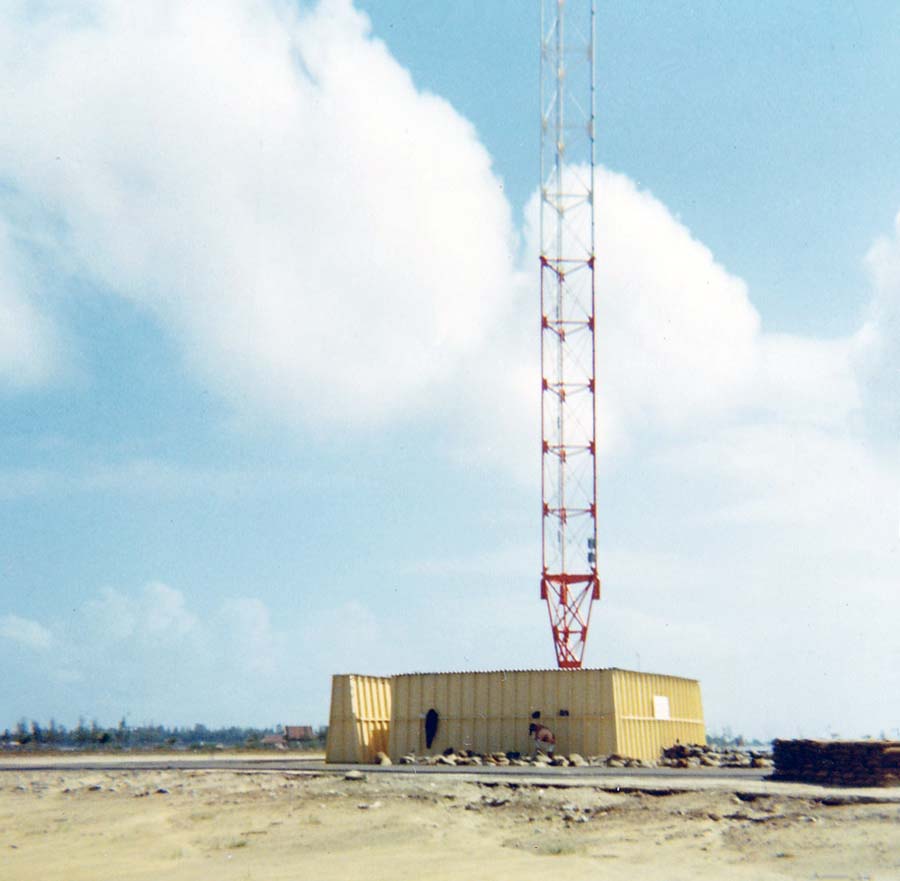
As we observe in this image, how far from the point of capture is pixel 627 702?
108 ft

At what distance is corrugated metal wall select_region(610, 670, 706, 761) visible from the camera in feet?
106

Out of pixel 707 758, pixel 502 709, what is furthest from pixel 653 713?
pixel 502 709

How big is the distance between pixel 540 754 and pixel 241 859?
15618 mm

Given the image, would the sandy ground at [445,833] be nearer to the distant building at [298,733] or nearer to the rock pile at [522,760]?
the rock pile at [522,760]

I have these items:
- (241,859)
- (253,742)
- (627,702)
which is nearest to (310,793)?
(241,859)

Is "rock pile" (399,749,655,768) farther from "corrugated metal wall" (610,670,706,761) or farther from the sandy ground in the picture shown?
the sandy ground

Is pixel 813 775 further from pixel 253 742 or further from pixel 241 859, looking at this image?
pixel 253 742

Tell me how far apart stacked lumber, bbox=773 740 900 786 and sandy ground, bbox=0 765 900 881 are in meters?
1.29

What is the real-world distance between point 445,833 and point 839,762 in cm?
822

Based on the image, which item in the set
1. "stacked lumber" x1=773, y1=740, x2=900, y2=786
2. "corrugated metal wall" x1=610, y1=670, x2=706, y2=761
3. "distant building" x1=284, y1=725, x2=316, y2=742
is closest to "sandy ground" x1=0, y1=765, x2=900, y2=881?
"stacked lumber" x1=773, y1=740, x2=900, y2=786

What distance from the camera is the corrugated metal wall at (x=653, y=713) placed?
106 feet

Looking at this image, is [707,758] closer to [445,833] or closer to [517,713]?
[517,713]

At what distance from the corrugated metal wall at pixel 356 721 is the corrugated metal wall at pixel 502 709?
1315 mm

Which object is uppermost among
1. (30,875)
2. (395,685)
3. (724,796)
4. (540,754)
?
(395,685)
